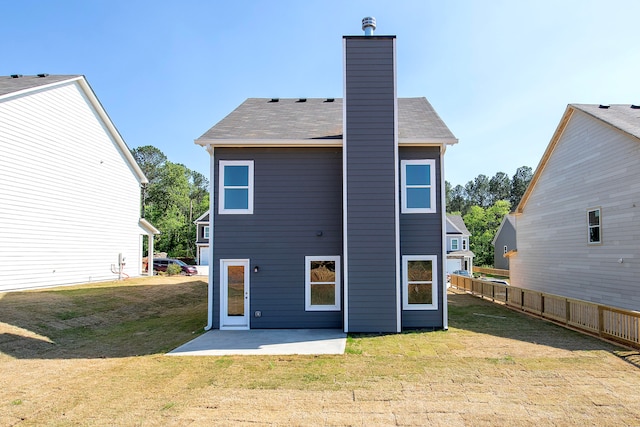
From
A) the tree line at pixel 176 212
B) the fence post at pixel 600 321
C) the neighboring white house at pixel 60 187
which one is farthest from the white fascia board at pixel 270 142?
the tree line at pixel 176 212

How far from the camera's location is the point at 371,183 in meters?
9.76

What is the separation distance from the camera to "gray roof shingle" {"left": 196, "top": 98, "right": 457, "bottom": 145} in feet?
33.9

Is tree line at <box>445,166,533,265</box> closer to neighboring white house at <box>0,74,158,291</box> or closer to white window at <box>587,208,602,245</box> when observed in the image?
white window at <box>587,208,602,245</box>

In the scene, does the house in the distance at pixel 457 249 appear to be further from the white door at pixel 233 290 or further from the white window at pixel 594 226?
the white door at pixel 233 290

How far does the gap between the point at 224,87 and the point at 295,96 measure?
335 cm

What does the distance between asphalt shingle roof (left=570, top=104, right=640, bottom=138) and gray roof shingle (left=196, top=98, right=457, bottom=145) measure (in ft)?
20.0

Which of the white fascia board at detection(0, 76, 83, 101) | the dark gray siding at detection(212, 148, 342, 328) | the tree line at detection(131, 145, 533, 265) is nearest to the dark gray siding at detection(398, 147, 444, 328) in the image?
the dark gray siding at detection(212, 148, 342, 328)

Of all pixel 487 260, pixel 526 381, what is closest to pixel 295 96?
pixel 526 381

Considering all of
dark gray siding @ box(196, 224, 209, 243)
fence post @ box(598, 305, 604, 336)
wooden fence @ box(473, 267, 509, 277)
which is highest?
dark gray siding @ box(196, 224, 209, 243)

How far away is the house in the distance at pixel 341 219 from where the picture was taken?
9648mm

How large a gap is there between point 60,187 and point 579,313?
1931 centimetres

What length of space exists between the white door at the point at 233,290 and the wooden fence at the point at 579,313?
30.5ft

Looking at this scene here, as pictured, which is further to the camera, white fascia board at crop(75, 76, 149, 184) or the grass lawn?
white fascia board at crop(75, 76, 149, 184)

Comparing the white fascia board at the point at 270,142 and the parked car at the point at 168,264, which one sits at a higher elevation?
the white fascia board at the point at 270,142
